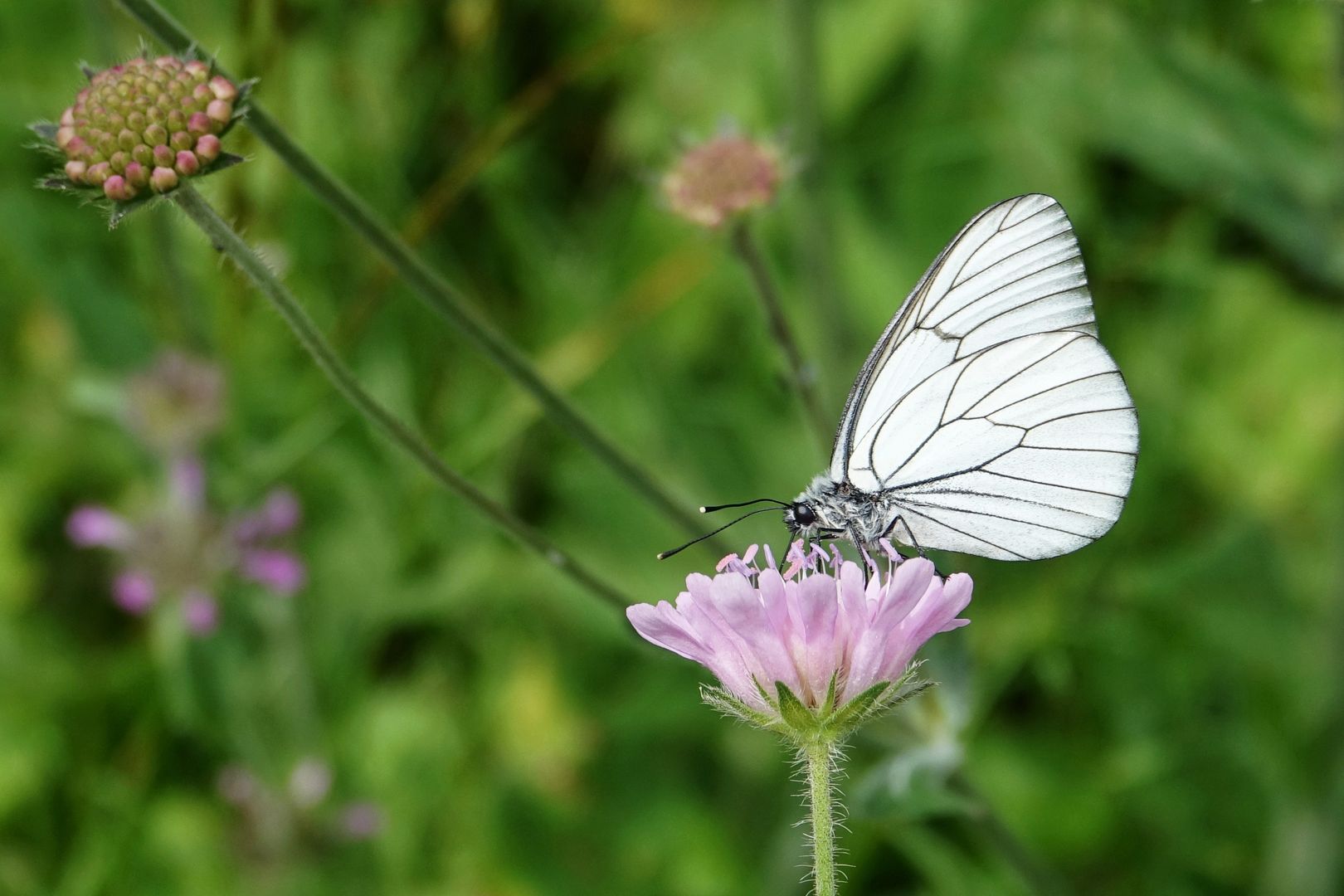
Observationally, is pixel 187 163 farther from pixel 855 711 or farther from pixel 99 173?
pixel 855 711

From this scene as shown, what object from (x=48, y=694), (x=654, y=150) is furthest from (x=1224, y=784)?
(x=48, y=694)

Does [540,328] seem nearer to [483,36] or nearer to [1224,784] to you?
[483,36]

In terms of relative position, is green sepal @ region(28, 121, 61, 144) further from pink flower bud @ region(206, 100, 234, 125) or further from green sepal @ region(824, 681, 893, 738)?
green sepal @ region(824, 681, 893, 738)

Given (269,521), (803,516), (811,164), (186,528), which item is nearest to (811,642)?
(803,516)

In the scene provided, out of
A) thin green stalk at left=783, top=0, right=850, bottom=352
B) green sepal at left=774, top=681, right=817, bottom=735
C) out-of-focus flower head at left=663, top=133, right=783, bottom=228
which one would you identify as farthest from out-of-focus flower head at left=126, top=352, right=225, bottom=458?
green sepal at left=774, top=681, right=817, bottom=735

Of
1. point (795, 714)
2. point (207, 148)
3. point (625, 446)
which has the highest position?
point (625, 446)

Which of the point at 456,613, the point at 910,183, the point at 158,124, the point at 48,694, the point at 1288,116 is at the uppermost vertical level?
the point at 910,183
